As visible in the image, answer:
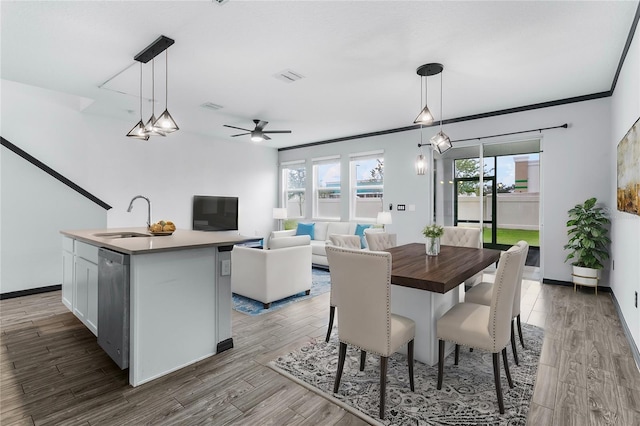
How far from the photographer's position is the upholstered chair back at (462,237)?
156 inches

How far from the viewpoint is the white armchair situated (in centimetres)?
384

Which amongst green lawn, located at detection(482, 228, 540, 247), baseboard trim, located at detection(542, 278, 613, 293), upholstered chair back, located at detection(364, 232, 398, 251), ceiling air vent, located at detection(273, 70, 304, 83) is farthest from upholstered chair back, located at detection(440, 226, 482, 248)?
green lawn, located at detection(482, 228, 540, 247)

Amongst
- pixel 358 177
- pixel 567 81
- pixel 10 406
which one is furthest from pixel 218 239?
pixel 358 177

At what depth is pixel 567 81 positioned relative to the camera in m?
4.02

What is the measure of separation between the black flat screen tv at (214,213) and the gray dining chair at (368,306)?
5514 millimetres

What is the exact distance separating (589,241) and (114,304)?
5.36 meters

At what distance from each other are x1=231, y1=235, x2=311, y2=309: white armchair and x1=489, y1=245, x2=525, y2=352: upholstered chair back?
2.49 metres

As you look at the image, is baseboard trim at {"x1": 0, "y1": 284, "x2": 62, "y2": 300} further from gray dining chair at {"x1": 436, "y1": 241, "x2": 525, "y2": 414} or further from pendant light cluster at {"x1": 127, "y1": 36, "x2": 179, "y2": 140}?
gray dining chair at {"x1": 436, "y1": 241, "x2": 525, "y2": 414}

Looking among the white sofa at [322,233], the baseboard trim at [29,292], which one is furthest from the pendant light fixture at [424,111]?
the baseboard trim at [29,292]

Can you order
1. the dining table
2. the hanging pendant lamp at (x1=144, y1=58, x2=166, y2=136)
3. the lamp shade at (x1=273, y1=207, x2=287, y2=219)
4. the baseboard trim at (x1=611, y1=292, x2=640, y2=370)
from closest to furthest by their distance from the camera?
the dining table < the baseboard trim at (x1=611, y1=292, x2=640, y2=370) < the hanging pendant lamp at (x1=144, y1=58, x2=166, y2=136) < the lamp shade at (x1=273, y1=207, x2=287, y2=219)

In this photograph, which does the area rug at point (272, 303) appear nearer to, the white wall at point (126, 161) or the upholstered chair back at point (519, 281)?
the upholstered chair back at point (519, 281)

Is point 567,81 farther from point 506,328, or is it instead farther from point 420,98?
point 506,328

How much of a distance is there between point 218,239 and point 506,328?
86.6 inches

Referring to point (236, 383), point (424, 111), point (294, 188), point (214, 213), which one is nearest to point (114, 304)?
point (236, 383)
